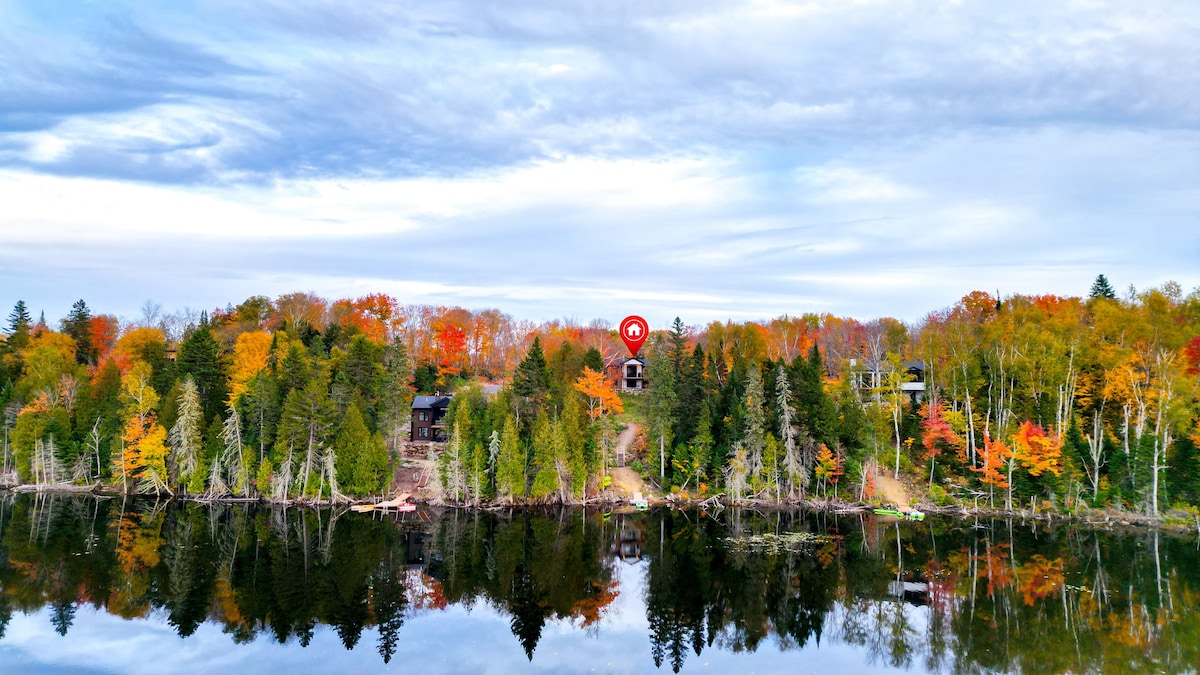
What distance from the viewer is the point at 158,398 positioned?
7112 centimetres

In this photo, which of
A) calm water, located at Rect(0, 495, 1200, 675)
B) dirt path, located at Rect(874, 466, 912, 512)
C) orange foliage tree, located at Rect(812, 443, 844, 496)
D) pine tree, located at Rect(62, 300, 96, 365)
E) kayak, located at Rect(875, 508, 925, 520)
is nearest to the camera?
calm water, located at Rect(0, 495, 1200, 675)

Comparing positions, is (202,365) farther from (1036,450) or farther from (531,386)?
(1036,450)

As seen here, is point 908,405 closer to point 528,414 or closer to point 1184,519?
point 1184,519

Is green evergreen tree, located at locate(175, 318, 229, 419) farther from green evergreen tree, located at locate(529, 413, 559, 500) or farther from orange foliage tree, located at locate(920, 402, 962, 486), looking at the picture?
orange foliage tree, located at locate(920, 402, 962, 486)

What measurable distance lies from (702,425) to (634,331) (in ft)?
98.5

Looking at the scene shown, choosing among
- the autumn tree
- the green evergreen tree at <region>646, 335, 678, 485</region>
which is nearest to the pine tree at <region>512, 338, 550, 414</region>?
the green evergreen tree at <region>646, 335, 678, 485</region>

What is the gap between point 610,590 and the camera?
145ft

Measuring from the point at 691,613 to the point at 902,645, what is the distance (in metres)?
10.7

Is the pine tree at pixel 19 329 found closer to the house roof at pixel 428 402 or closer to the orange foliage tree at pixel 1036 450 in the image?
the house roof at pixel 428 402

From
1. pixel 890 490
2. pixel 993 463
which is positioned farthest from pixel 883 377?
pixel 993 463

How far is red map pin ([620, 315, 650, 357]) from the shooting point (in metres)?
88.8

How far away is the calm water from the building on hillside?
687 inches

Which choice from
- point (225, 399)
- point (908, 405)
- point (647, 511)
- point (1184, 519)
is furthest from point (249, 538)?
point (1184, 519)

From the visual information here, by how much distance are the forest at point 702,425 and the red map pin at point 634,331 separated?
10.4 m
